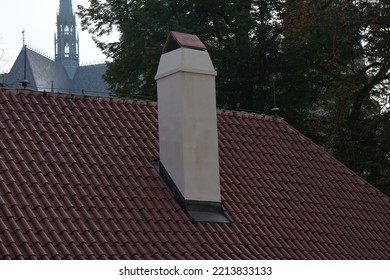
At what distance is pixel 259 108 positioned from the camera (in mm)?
34812

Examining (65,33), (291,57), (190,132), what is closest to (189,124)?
(190,132)

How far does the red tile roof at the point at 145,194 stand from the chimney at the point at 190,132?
0.90ft

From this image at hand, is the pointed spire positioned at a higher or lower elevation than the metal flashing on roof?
higher

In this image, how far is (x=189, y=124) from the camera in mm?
15773

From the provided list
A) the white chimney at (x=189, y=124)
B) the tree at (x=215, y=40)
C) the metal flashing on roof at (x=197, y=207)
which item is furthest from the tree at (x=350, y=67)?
the metal flashing on roof at (x=197, y=207)

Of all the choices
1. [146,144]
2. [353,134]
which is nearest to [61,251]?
[146,144]

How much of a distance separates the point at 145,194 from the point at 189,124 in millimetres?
1315

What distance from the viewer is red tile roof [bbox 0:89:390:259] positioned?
44.8ft

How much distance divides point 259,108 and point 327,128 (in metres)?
3.16

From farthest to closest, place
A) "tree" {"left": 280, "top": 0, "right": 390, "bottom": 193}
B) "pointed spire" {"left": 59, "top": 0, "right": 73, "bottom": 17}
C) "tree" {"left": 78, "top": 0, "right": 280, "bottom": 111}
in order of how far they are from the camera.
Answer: "pointed spire" {"left": 59, "top": 0, "right": 73, "bottom": 17}, "tree" {"left": 78, "top": 0, "right": 280, "bottom": 111}, "tree" {"left": 280, "top": 0, "right": 390, "bottom": 193}

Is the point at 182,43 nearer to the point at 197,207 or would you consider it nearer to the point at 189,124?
the point at 189,124

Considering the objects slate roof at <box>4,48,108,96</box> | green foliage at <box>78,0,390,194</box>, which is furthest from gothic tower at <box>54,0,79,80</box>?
green foliage at <box>78,0,390,194</box>

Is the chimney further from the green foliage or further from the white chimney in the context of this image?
the green foliage

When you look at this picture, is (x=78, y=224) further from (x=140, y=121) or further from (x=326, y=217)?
(x=326, y=217)
